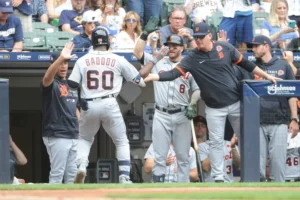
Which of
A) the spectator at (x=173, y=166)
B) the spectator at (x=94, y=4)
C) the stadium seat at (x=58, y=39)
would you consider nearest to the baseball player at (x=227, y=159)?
the spectator at (x=173, y=166)

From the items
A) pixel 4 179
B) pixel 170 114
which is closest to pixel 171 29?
pixel 170 114

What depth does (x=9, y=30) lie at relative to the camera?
1416 centimetres

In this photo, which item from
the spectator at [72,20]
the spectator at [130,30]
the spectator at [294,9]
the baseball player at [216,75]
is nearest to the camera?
the baseball player at [216,75]

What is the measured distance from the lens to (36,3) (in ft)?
50.6

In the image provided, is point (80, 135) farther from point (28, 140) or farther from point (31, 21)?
point (28, 140)

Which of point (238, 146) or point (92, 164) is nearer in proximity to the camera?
point (238, 146)

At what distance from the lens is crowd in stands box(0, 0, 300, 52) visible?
1428 cm

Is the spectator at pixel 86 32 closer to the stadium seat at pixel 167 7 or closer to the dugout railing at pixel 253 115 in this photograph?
the stadium seat at pixel 167 7

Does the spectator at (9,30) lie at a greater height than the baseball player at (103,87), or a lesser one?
greater

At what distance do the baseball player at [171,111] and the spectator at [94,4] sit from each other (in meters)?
3.25

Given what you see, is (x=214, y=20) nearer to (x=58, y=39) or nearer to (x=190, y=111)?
(x=58, y=39)

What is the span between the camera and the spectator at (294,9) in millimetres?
16234

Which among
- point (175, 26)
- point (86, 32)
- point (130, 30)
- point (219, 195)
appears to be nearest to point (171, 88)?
point (175, 26)

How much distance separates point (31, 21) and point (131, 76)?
359cm
